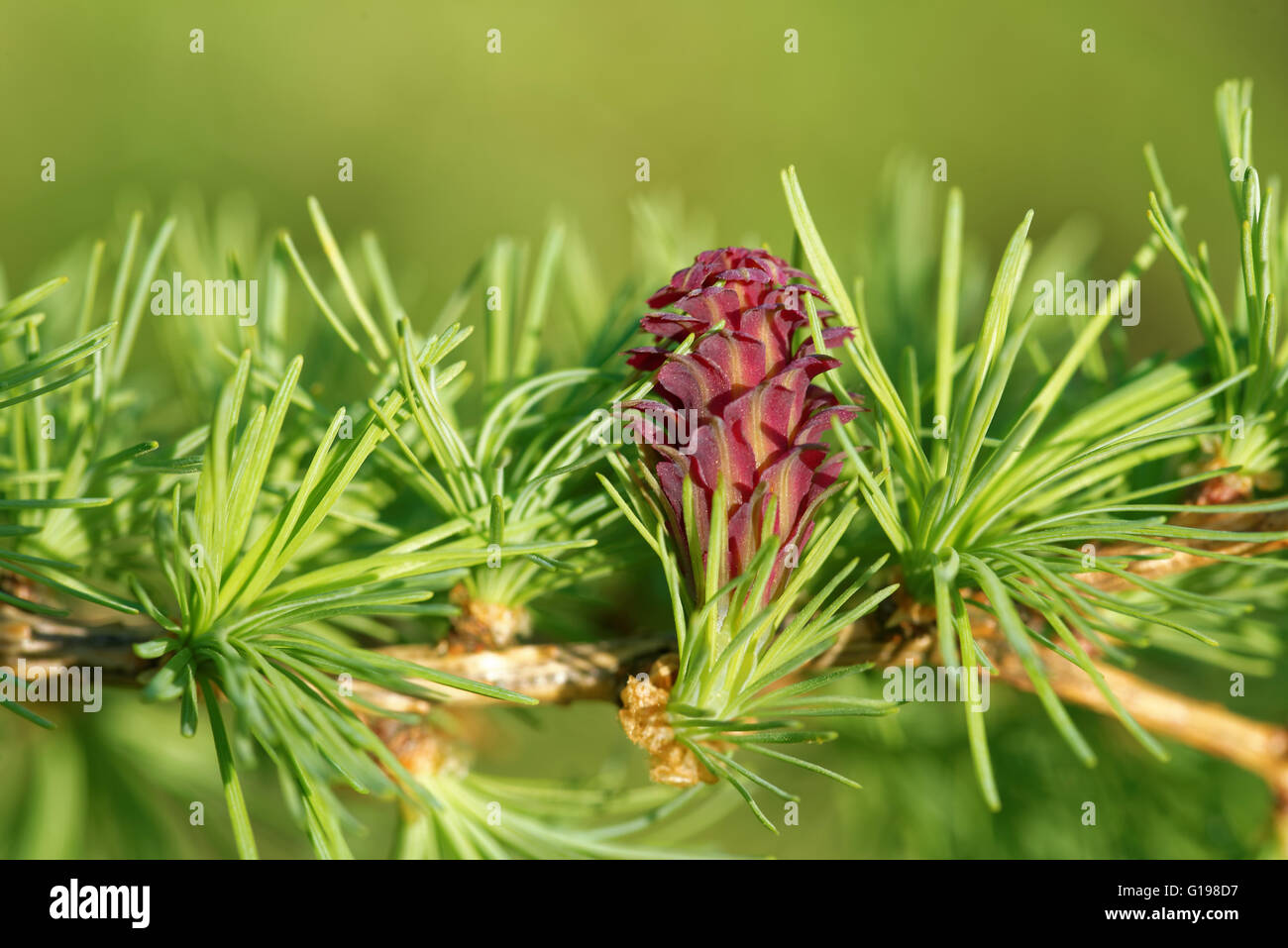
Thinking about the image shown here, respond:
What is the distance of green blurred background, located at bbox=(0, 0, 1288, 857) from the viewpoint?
120 centimetres

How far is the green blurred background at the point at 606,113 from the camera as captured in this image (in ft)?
3.94

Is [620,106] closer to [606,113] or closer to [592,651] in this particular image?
[606,113]

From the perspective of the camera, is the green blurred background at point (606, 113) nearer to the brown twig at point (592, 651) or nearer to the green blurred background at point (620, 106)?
the green blurred background at point (620, 106)

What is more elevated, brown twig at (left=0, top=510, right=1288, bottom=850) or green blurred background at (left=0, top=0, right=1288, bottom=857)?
green blurred background at (left=0, top=0, right=1288, bottom=857)

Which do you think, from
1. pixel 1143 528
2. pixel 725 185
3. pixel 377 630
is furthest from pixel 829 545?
pixel 725 185

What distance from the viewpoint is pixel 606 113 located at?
141 centimetres

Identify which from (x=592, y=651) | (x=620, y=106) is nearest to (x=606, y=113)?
(x=620, y=106)

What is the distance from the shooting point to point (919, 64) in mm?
1404

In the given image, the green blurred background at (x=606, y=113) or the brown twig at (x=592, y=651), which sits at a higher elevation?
the green blurred background at (x=606, y=113)

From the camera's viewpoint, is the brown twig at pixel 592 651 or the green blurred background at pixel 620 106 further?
the green blurred background at pixel 620 106

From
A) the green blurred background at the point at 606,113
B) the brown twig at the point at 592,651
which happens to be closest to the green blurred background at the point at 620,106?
the green blurred background at the point at 606,113

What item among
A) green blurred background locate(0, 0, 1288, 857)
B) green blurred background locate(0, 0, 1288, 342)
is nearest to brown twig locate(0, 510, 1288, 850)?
green blurred background locate(0, 0, 1288, 857)

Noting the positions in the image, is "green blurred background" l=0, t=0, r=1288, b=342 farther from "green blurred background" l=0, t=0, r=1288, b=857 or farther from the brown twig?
the brown twig
